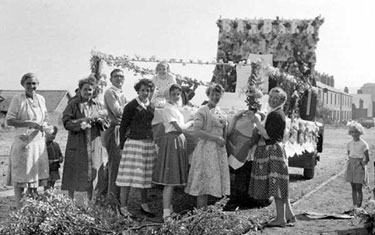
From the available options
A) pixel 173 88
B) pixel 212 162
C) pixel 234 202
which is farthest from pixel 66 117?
pixel 234 202

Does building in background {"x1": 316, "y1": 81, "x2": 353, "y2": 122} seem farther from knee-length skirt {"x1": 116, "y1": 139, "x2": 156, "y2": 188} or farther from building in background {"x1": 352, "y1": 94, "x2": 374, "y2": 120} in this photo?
knee-length skirt {"x1": 116, "y1": 139, "x2": 156, "y2": 188}

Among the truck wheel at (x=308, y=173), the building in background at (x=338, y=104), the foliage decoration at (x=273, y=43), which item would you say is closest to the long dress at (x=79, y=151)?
the truck wheel at (x=308, y=173)

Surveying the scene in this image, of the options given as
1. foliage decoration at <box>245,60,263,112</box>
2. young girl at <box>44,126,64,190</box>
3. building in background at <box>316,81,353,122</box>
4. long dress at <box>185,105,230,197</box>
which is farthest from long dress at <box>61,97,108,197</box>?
building in background at <box>316,81,353,122</box>

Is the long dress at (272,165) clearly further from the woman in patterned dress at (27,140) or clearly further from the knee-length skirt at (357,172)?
the woman in patterned dress at (27,140)

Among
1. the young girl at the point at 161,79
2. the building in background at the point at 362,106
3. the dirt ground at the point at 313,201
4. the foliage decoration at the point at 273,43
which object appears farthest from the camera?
the building in background at the point at 362,106

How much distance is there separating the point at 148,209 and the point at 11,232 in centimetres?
287

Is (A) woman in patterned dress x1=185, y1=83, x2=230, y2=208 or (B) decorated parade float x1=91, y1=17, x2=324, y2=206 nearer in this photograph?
(A) woman in patterned dress x1=185, y1=83, x2=230, y2=208

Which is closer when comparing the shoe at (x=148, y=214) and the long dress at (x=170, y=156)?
the long dress at (x=170, y=156)

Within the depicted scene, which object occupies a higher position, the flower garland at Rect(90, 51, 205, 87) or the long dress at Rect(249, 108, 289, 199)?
the flower garland at Rect(90, 51, 205, 87)

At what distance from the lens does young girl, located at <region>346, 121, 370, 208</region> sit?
7445mm

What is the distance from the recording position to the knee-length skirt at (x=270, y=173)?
245 inches

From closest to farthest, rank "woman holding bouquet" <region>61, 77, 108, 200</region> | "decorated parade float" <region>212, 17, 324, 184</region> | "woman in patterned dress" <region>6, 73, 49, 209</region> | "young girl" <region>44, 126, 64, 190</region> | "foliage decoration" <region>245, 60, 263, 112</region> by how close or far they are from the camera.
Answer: "woman in patterned dress" <region>6, 73, 49, 209</region>, "woman holding bouquet" <region>61, 77, 108, 200</region>, "foliage decoration" <region>245, 60, 263, 112</region>, "young girl" <region>44, 126, 64, 190</region>, "decorated parade float" <region>212, 17, 324, 184</region>

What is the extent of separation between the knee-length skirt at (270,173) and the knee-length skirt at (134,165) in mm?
1472

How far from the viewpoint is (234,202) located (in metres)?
7.77
